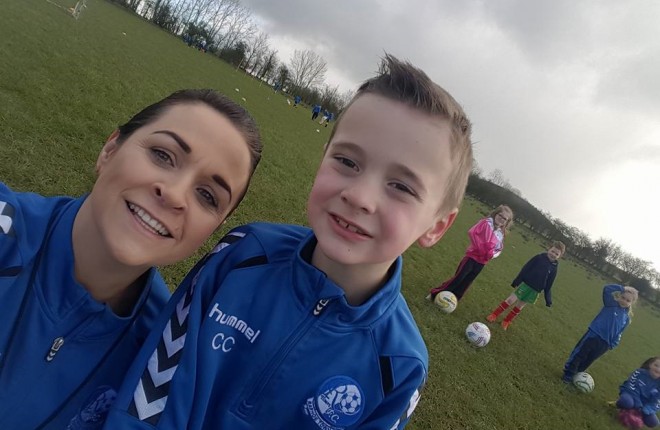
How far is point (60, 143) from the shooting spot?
5.84 meters

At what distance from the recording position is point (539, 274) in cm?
906

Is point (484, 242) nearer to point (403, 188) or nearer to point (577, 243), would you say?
point (403, 188)

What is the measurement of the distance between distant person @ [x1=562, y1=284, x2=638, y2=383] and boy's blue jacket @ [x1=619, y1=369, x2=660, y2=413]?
0.68m

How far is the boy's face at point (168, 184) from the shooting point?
1597mm

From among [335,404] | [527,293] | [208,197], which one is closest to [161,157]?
[208,197]

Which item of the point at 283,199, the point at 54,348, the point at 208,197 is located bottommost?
the point at 283,199

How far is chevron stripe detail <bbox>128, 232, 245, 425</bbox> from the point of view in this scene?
148cm

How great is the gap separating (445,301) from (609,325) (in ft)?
10.4

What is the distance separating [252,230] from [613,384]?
38.2 ft

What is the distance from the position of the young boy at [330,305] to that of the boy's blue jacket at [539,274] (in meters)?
8.32

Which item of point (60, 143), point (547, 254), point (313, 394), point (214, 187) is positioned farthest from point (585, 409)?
point (60, 143)

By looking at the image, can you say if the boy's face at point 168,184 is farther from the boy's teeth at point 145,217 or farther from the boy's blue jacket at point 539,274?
the boy's blue jacket at point 539,274

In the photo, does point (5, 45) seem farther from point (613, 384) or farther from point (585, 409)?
point (613, 384)

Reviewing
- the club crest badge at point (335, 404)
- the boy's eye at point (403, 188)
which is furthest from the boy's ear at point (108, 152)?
the club crest badge at point (335, 404)
